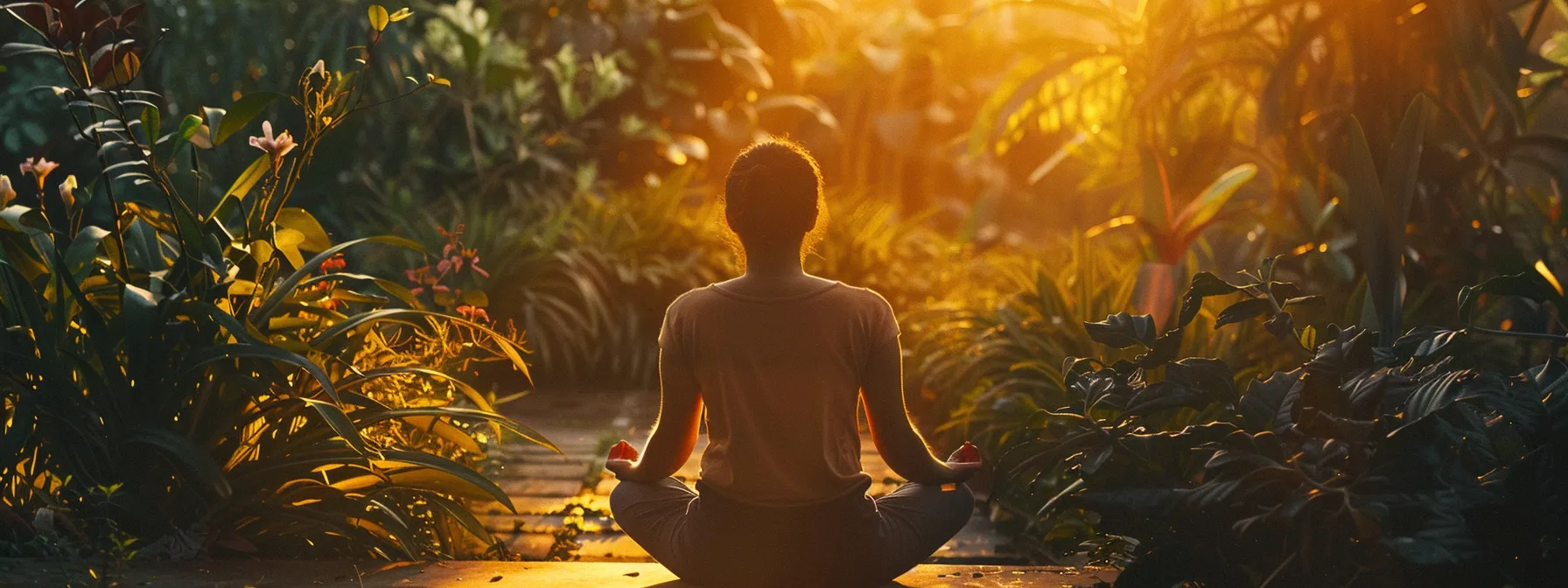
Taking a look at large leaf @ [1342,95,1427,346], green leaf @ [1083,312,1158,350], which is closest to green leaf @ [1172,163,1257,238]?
large leaf @ [1342,95,1427,346]

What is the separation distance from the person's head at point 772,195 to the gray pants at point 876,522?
1.66ft

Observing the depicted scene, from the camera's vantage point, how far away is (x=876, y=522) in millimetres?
2348

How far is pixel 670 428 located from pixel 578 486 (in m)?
1.92

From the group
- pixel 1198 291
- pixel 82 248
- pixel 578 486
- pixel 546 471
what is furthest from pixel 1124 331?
pixel 546 471

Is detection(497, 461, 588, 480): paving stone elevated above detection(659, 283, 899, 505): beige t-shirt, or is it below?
below

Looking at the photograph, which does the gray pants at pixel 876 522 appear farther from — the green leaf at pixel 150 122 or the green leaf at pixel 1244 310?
the green leaf at pixel 150 122

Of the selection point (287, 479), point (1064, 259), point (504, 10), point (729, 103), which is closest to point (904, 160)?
point (729, 103)

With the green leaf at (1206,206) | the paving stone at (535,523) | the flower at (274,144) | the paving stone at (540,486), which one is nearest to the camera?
the flower at (274,144)

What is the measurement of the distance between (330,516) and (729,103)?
6.92 meters

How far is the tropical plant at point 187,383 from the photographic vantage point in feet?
8.69

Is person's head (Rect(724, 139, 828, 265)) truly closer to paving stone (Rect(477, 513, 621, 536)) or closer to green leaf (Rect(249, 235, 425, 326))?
green leaf (Rect(249, 235, 425, 326))

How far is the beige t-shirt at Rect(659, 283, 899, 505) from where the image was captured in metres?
2.27

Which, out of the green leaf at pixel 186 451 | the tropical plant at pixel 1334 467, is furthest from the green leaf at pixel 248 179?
the tropical plant at pixel 1334 467

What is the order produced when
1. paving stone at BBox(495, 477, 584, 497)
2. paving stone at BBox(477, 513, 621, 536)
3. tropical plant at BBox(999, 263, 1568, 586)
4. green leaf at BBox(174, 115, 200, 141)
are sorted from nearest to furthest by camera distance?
tropical plant at BBox(999, 263, 1568, 586)
green leaf at BBox(174, 115, 200, 141)
paving stone at BBox(477, 513, 621, 536)
paving stone at BBox(495, 477, 584, 497)
